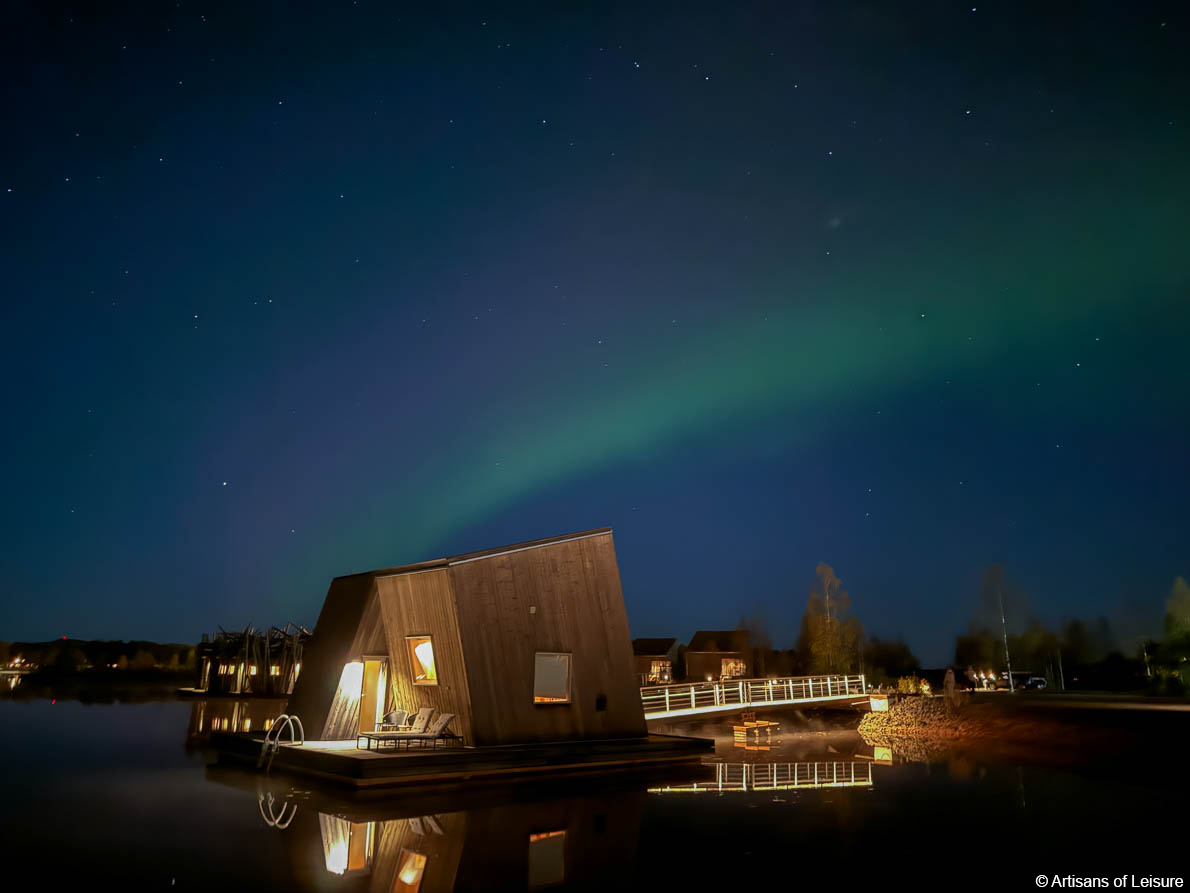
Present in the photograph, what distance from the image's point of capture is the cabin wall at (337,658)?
15.8 meters

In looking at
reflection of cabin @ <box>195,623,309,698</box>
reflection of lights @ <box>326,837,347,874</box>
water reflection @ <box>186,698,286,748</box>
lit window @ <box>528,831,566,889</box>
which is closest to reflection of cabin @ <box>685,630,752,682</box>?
reflection of cabin @ <box>195,623,309,698</box>

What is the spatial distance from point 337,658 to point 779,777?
908cm

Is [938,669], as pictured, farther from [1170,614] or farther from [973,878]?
[973,878]

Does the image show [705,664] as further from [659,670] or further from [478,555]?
[478,555]

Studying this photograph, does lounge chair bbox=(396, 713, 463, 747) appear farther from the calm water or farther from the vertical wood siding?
the vertical wood siding

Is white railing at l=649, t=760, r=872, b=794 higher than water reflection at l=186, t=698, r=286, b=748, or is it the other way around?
water reflection at l=186, t=698, r=286, b=748

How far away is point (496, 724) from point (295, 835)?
547 centimetres

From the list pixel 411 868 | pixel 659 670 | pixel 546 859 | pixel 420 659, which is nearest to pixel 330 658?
pixel 420 659

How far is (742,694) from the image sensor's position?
24.1m

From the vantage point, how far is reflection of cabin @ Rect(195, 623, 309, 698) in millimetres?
39438

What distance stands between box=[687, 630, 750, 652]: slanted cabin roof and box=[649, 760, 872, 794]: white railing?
4605 cm

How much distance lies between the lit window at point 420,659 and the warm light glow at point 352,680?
153 centimetres

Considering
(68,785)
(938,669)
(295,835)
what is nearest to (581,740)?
(295,835)

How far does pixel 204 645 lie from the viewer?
45656 mm
